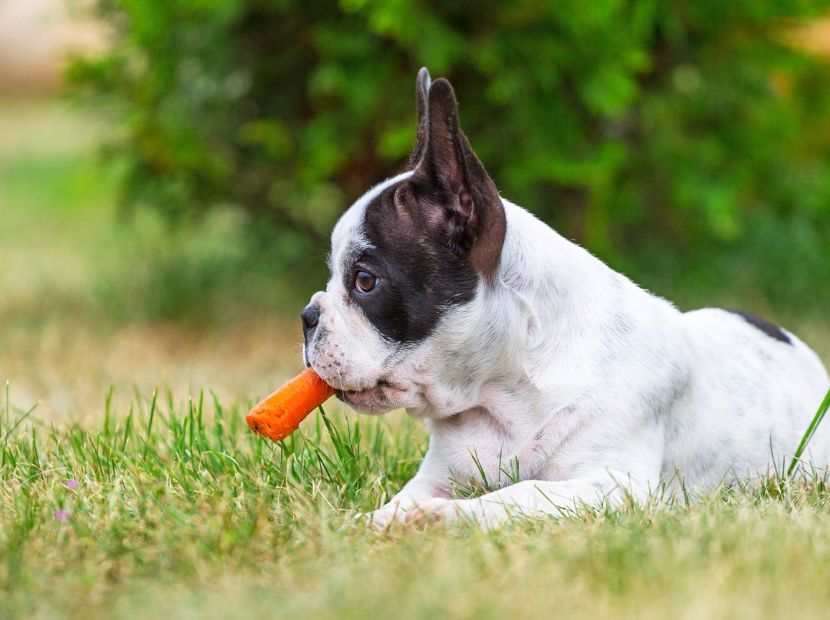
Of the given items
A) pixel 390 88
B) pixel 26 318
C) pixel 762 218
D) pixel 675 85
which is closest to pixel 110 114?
pixel 26 318

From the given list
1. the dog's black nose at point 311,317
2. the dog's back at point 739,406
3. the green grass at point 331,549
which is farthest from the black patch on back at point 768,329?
the dog's black nose at point 311,317

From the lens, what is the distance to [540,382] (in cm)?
341

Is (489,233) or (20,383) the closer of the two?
(489,233)

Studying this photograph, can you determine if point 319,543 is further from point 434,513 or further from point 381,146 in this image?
point 381,146

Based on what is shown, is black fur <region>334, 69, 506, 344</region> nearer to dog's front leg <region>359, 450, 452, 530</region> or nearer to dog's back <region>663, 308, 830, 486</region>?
dog's front leg <region>359, 450, 452, 530</region>

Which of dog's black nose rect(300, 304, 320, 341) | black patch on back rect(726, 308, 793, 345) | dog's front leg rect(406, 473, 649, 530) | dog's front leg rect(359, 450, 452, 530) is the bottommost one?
dog's front leg rect(406, 473, 649, 530)

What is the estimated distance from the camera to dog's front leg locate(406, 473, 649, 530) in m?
3.11

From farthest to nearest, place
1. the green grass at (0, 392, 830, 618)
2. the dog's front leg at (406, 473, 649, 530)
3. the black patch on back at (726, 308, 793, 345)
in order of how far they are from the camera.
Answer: the black patch on back at (726, 308, 793, 345)
the dog's front leg at (406, 473, 649, 530)
the green grass at (0, 392, 830, 618)

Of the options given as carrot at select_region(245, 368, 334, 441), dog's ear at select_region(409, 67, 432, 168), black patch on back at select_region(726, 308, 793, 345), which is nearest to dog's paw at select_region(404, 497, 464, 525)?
carrot at select_region(245, 368, 334, 441)

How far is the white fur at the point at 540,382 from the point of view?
11.0 ft

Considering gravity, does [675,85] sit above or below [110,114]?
below

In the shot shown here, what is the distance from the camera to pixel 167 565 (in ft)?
9.07

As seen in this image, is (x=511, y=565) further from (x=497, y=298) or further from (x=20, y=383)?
(x=20, y=383)

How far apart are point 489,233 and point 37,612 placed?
1.57 metres
